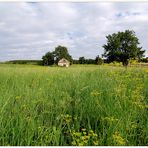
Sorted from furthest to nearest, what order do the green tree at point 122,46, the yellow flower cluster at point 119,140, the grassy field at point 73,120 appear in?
the green tree at point 122,46 → the grassy field at point 73,120 → the yellow flower cluster at point 119,140

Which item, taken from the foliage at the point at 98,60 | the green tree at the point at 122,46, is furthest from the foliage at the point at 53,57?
the green tree at the point at 122,46

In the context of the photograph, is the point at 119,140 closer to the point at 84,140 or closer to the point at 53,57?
the point at 84,140

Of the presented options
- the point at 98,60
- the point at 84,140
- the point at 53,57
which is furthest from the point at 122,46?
the point at 84,140

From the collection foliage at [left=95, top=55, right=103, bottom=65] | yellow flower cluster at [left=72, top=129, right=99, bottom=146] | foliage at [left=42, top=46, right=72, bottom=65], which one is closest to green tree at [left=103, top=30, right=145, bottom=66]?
foliage at [left=42, top=46, right=72, bottom=65]

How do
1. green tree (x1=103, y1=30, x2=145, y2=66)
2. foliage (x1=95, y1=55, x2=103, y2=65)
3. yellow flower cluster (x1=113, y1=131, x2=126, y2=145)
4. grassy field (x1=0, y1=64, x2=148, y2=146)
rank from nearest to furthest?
yellow flower cluster (x1=113, y1=131, x2=126, y2=145) < grassy field (x1=0, y1=64, x2=148, y2=146) < foliage (x1=95, y1=55, x2=103, y2=65) < green tree (x1=103, y1=30, x2=145, y2=66)

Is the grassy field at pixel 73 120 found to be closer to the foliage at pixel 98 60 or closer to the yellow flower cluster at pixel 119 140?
the yellow flower cluster at pixel 119 140

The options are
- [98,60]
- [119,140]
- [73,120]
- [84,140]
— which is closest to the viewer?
[119,140]

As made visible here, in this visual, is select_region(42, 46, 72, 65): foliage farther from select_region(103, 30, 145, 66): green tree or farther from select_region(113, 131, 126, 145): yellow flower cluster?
select_region(103, 30, 145, 66): green tree

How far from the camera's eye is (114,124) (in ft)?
8.57

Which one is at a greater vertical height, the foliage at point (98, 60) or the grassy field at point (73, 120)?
the foliage at point (98, 60)

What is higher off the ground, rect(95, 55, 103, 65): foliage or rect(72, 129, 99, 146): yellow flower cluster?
rect(95, 55, 103, 65): foliage

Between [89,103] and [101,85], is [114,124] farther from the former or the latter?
[101,85]

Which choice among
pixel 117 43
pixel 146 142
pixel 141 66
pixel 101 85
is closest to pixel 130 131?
pixel 146 142

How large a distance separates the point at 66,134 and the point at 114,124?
493mm
